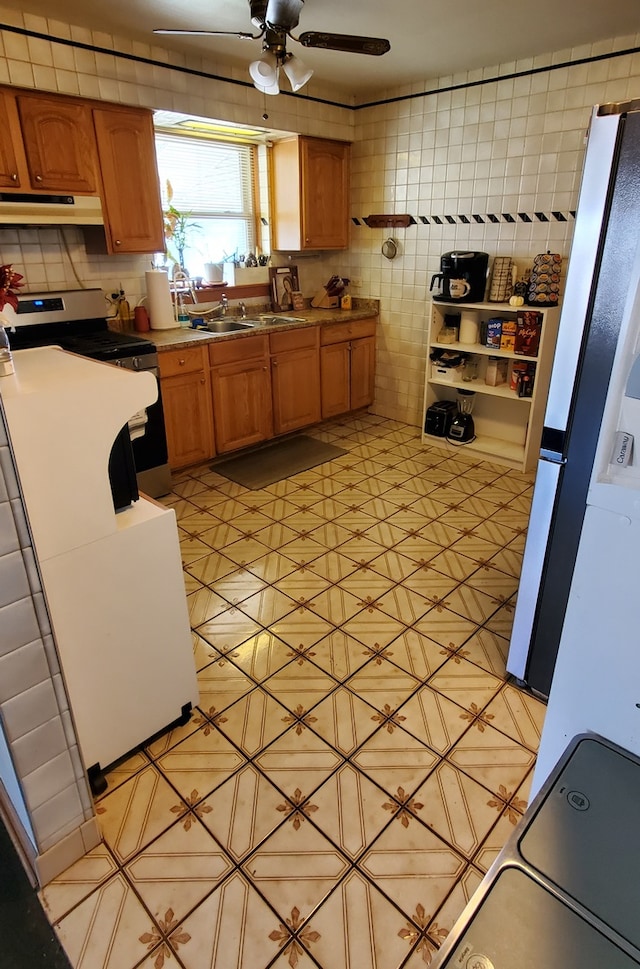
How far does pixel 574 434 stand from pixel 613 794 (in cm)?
→ 101

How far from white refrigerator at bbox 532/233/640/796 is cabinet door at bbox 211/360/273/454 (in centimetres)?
293

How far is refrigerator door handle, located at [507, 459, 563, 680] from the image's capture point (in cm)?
173

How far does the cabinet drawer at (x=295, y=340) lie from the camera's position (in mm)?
3875

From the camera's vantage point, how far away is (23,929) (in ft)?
4.31

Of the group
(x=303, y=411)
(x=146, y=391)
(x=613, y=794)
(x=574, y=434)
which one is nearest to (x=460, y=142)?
(x=303, y=411)

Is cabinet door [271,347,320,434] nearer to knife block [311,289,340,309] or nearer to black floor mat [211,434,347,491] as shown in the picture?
black floor mat [211,434,347,491]

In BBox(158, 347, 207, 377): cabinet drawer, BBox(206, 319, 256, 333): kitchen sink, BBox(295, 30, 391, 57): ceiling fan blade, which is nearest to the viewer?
BBox(295, 30, 391, 57): ceiling fan blade

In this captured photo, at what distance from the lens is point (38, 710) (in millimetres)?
1262

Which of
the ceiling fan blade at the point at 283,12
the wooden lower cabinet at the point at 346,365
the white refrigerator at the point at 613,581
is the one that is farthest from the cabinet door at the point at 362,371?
the white refrigerator at the point at 613,581

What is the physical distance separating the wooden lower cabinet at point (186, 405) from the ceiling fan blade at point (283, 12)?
1.63 meters

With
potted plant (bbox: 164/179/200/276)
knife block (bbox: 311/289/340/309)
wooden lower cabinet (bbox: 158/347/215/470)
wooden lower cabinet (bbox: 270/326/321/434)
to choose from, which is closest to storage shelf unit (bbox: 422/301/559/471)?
wooden lower cabinet (bbox: 270/326/321/434)

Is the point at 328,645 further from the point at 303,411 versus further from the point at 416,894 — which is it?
the point at 303,411

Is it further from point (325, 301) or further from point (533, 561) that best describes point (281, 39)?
point (533, 561)

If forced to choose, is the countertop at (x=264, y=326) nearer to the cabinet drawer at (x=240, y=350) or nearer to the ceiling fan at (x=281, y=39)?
the cabinet drawer at (x=240, y=350)
